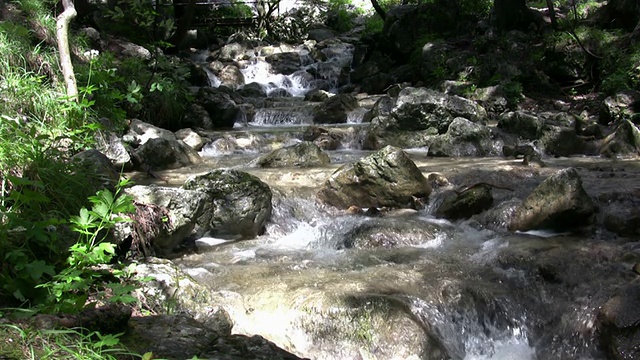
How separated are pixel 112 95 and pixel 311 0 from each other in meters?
21.5

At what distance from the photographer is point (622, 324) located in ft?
10.5

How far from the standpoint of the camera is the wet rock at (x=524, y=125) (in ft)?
28.2

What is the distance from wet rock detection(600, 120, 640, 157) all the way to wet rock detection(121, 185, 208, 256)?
20.6ft

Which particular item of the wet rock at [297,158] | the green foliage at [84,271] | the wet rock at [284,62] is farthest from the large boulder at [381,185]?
the wet rock at [284,62]

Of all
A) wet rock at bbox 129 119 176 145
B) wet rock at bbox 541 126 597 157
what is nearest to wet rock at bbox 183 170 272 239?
wet rock at bbox 129 119 176 145

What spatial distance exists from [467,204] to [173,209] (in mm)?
3017

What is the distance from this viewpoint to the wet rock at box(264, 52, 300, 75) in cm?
1667

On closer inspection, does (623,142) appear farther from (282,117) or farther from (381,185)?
(282,117)

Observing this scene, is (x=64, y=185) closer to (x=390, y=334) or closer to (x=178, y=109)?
(x=390, y=334)

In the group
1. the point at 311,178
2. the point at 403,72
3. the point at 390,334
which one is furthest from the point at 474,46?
the point at 390,334

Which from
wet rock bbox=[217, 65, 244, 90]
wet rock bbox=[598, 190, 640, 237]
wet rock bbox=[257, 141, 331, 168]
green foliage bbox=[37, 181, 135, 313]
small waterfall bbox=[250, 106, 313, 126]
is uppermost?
green foliage bbox=[37, 181, 135, 313]

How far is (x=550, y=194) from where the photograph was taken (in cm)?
491

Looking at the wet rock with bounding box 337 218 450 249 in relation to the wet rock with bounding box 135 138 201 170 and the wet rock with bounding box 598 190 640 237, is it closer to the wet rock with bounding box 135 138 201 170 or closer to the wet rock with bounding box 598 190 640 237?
the wet rock with bounding box 598 190 640 237

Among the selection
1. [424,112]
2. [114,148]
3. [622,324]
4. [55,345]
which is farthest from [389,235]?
[424,112]
